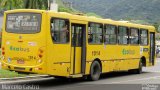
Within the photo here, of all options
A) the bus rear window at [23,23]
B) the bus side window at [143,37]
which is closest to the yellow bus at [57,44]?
the bus rear window at [23,23]

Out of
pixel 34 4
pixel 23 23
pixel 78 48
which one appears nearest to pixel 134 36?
pixel 78 48

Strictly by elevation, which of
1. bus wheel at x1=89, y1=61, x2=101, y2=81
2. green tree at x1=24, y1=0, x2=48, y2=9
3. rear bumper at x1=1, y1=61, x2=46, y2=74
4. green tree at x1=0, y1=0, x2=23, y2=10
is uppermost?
green tree at x1=24, y1=0, x2=48, y2=9

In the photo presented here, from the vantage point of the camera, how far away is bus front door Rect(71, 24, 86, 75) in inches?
754

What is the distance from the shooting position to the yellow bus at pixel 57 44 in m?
17.4

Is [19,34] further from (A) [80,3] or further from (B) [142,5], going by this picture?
(A) [80,3]

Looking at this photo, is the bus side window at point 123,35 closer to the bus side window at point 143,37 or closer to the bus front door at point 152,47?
the bus side window at point 143,37

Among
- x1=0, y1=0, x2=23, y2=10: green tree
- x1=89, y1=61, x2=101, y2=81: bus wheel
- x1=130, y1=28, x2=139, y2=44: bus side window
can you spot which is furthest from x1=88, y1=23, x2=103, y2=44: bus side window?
x1=0, y1=0, x2=23, y2=10: green tree

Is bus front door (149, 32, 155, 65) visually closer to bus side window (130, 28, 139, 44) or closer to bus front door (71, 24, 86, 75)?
bus side window (130, 28, 139, 44)

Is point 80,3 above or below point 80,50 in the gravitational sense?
above

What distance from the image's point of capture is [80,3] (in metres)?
135

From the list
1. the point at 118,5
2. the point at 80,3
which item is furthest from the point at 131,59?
the point at 80,3

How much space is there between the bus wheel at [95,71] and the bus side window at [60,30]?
2.77 meters

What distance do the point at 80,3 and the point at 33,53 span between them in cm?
11848

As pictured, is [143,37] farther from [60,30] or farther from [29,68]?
[29,68]
